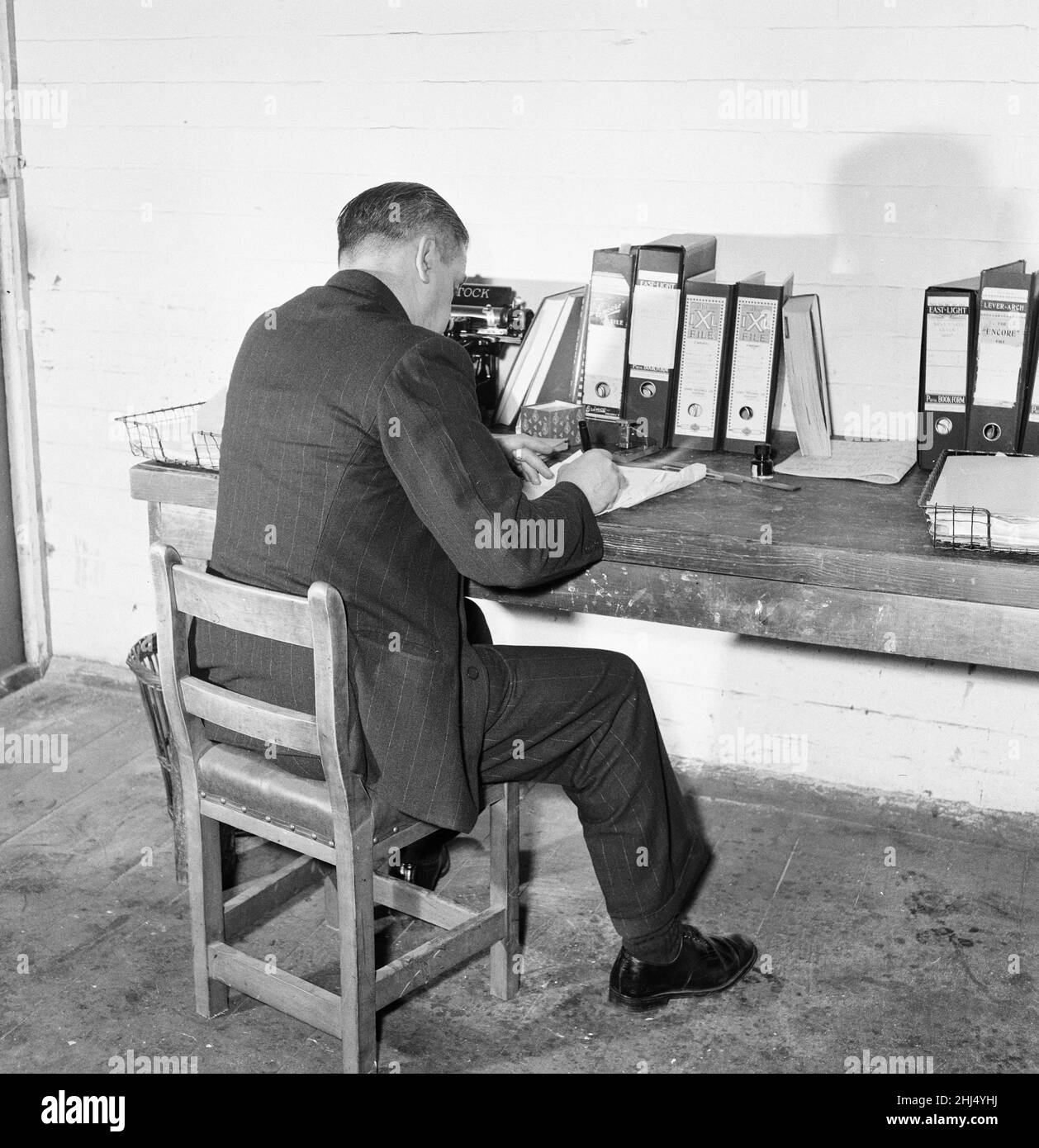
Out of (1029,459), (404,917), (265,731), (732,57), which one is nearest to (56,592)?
(404,917)

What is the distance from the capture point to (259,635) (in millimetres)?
Result: 1920

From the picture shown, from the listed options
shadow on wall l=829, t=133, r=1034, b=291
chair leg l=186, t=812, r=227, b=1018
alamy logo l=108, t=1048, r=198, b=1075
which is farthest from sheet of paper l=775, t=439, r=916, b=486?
alamy logo l=108, t=1048, r=198, b=1075

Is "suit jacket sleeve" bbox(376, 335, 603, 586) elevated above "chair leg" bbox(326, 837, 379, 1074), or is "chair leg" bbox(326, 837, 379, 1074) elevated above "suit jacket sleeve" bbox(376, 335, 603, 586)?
"suit jacket sleeve" bbox(376, 335, 603, 586)

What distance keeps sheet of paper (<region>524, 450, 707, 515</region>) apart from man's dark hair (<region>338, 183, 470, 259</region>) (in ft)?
Answer: 1.43

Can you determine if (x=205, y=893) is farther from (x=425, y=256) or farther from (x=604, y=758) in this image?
(x=425, y=256)

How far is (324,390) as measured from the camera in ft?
6.29

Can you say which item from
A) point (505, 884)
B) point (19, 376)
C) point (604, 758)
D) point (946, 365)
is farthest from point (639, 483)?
point (19, 376)

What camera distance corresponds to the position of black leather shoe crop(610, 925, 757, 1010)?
229cm

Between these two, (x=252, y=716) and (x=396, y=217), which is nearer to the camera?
(x=252, y=716)

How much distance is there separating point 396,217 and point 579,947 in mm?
1366

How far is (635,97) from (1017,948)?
6.23ft

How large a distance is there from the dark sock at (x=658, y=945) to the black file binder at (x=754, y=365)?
949mm

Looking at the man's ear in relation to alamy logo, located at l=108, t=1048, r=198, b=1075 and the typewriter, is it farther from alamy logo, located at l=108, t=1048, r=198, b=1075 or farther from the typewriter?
alamy logo, located at l=108, t=1048, r=198, b=1075
